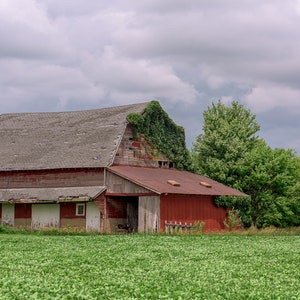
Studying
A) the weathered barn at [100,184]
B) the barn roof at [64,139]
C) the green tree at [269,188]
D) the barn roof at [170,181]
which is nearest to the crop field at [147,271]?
the barn roof at [170,181]

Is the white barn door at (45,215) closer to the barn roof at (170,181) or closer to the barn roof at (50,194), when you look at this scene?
the barn roof at (50,194)

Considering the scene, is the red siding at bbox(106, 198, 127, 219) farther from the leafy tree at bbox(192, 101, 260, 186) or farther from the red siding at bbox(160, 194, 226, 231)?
the leafy tree at bbox(192, 101, 260, 186)

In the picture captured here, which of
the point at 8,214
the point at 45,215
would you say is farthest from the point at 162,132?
the point at 8,214

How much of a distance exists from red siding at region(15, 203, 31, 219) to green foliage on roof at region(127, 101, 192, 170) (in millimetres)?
9583

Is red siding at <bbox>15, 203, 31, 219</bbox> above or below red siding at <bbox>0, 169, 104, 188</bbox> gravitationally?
below

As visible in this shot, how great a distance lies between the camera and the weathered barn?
46.7 metres

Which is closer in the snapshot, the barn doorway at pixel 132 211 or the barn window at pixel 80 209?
the barn window at pixel 80 209

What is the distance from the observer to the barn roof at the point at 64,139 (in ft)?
163

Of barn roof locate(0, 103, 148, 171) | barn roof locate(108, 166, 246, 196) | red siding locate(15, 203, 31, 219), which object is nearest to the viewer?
barn roof locate(108, 166, 246, 196)

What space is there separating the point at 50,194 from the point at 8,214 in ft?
14.4

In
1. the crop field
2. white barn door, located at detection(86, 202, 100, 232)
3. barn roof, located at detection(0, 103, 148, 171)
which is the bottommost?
the crop field

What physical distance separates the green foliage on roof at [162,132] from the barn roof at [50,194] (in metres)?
6.17

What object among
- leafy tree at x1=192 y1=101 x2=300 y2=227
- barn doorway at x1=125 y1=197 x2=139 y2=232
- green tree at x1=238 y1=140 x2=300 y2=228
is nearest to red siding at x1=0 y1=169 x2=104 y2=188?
barn doorway at x1=125 y1=197 x2=139 y2=232

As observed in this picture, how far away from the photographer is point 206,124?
214 ft
